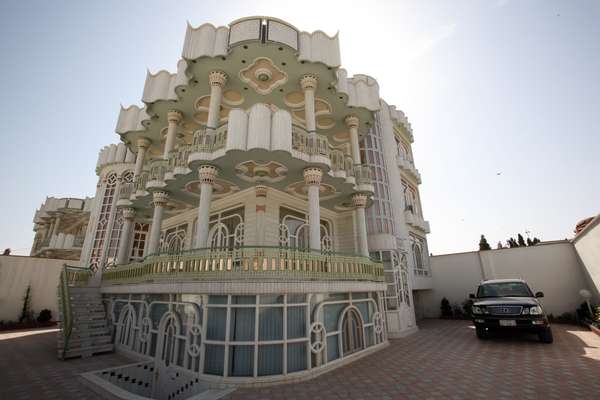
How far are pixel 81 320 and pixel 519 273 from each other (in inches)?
1003

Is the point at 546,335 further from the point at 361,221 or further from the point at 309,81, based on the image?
the point at 309,81

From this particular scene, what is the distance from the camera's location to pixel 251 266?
25.3 feet

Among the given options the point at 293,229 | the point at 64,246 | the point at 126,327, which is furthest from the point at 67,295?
the point at 64,246

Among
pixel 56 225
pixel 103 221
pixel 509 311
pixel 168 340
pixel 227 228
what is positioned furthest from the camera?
pixel 56 225

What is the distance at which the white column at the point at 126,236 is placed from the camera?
14.8 metres

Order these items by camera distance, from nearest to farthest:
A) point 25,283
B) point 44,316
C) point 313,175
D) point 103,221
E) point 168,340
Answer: point 168,340, point 313,175, point 44,316, point 25,283, point 103,221

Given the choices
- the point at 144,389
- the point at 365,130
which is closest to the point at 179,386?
the point at 144,389

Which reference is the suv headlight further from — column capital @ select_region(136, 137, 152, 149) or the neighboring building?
the neighboring building

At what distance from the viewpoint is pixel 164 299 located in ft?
30.7

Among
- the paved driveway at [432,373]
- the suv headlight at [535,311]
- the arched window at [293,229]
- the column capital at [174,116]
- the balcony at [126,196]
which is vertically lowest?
the paved driveway at [432,373]

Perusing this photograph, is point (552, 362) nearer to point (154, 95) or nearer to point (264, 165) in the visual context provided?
point (264, 165)

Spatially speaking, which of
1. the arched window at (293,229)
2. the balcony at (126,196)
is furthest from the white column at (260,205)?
the balcony at (126,196)

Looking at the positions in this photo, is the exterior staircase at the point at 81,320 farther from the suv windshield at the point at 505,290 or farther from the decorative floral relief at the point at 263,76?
the suv windshield at the point at 505,290

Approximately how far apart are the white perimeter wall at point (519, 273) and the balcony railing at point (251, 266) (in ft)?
43.4
